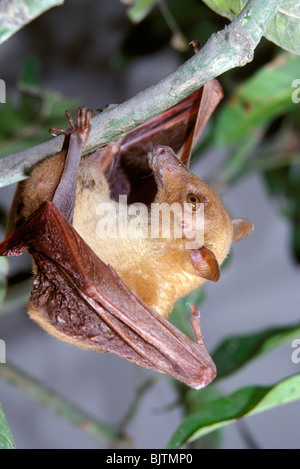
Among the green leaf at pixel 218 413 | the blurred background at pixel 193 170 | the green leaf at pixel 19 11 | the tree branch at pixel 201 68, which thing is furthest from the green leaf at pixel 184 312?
the green leaf at pixel 19 11

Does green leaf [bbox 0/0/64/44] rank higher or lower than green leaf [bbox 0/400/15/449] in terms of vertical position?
higher

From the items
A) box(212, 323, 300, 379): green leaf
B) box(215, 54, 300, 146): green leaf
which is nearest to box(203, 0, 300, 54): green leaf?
box(215, 54, 300, 146): green leaf

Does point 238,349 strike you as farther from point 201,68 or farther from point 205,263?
point 201,68

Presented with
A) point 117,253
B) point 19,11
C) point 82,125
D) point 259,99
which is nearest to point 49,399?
point 117,253

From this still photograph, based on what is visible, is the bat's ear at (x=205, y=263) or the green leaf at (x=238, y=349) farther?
the green leaf at (x=238, y=349)

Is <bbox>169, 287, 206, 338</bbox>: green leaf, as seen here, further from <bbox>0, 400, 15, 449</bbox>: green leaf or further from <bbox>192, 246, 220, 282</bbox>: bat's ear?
<bbox>0, 400, 15, 449</bbox>: green leaf

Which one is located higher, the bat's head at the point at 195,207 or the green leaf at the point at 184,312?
the bat's head at the point at 195,207

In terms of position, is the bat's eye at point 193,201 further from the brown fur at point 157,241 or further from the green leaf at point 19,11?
the green leaf at point 19,11
